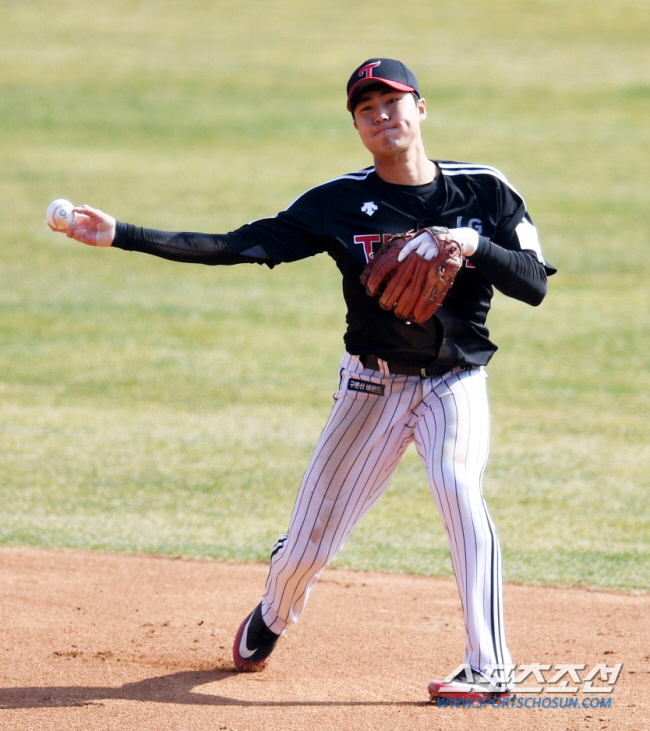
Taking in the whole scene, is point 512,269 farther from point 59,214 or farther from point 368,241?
point 59,214

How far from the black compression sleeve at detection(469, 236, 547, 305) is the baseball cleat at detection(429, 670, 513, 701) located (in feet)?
4.06

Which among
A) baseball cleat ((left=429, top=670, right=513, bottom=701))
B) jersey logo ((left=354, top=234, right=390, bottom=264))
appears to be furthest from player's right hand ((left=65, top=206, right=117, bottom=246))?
baseball cleat ((left=429, top=670, right=513, bottom=701))

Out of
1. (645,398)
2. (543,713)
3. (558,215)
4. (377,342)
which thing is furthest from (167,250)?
(558,215)

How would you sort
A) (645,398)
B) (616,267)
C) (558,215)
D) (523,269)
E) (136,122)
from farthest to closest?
(136,122), (558,215), (616,267), (645,398), (523,269)

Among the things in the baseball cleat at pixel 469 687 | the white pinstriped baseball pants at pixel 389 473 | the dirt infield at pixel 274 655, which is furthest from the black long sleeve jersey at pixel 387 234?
the dirt infield at pixel 274 655

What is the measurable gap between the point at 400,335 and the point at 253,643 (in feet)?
4.19

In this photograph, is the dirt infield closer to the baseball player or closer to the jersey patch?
the baseball player

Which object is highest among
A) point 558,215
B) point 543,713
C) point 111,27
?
point 111,27

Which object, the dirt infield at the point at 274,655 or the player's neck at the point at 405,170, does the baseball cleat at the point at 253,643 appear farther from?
the player's neck at the point at 405,170

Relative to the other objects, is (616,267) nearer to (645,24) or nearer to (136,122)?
(136,122)

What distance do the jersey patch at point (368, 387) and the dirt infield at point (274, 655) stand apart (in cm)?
105

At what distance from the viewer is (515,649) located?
435 cm

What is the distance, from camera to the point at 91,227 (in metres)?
3.66

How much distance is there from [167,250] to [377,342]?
0.78 meters
